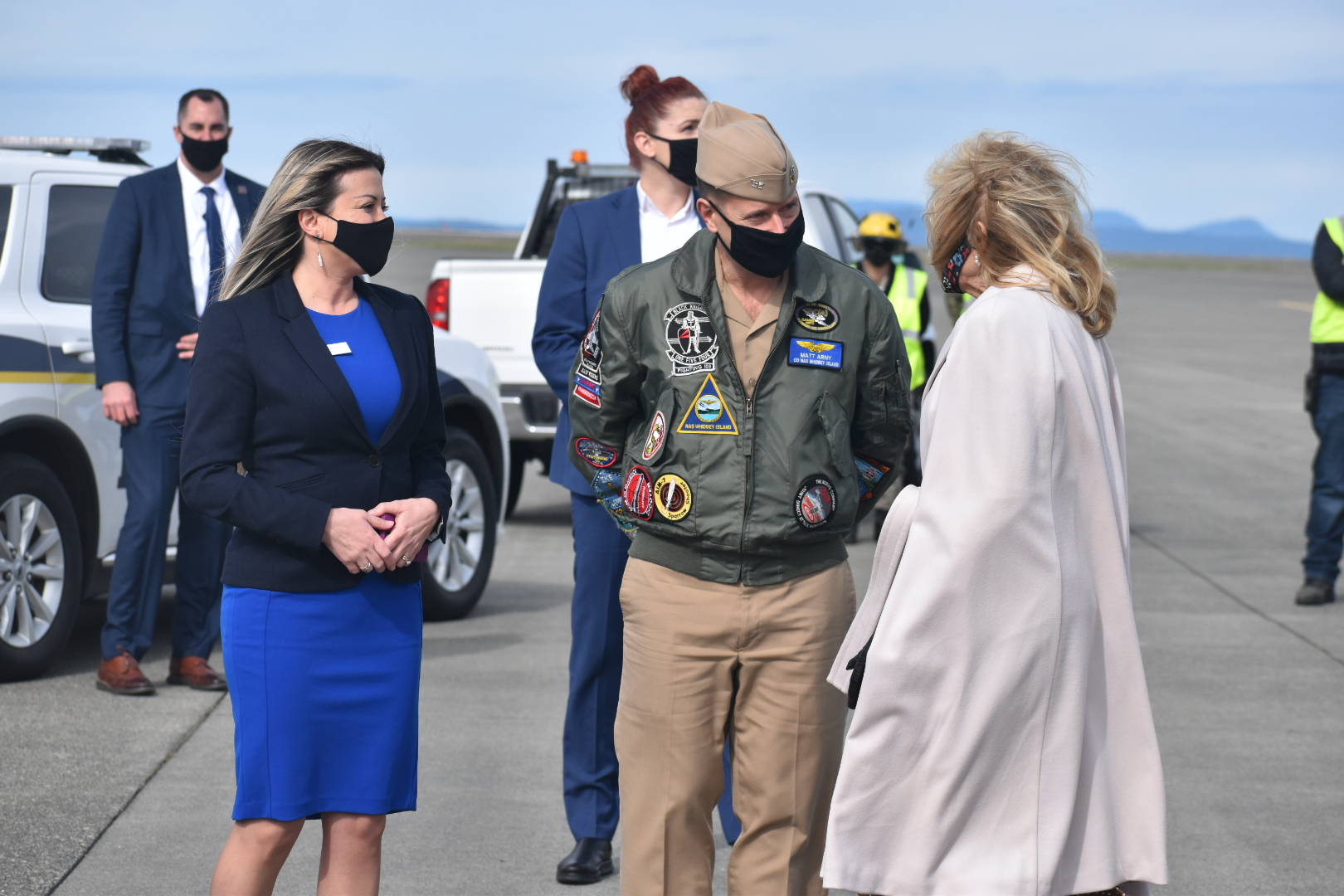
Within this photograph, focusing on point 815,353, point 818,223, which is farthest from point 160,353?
point 818,223

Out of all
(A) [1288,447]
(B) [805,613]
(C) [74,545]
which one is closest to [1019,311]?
(B) [805,613]

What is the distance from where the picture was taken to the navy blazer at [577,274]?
500cm

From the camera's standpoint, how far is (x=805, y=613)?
376cm

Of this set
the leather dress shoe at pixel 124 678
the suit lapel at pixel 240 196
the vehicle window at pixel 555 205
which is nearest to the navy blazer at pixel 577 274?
the suit lapel at pixel 240 196

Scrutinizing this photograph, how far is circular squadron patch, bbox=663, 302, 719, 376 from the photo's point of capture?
12.2ft

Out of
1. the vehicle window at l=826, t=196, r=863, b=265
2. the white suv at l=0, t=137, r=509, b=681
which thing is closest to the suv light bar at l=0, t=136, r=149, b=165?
the white suv at l=0, t=137, r=509, b=681

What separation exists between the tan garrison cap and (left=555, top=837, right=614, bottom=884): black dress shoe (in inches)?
82.5

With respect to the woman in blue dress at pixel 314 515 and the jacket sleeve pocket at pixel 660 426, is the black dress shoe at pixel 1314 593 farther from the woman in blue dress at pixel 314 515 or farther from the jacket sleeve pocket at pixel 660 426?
the woman in blue dress at pixel 314 515

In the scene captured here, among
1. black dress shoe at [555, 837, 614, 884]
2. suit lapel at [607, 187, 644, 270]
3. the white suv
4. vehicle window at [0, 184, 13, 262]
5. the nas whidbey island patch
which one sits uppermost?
suit lapel at [607, 187, 644, 270]

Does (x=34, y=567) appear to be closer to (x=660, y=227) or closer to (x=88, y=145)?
(x=88, y=145)

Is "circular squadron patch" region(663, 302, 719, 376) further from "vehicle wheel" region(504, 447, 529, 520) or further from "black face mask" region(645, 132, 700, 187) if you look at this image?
"vehicle wheel" region(504, 447, 529, 520)

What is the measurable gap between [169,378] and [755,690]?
12.5 ft

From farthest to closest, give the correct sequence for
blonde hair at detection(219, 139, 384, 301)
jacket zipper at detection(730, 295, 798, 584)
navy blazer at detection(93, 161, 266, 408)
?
navy blazer at detection(93, 161, 266, 408) → blonde hair at detection(219, 139, 384, 301) → jacket zipper at detection(730, 295, 798, 584)

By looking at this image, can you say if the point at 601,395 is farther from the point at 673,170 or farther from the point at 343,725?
the point at 673,170
